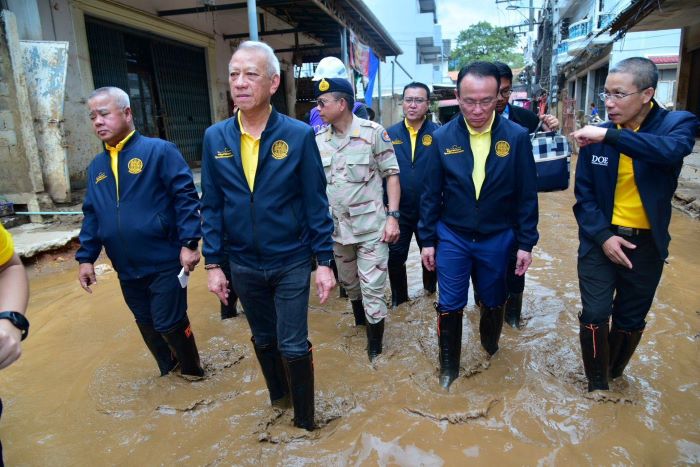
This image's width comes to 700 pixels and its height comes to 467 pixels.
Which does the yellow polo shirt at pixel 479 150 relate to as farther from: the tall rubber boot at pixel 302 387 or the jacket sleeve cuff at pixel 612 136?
the tall rubber boot at pixel 302 387

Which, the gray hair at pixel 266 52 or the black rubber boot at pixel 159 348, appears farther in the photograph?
the black rubber boot at pixel 159 348

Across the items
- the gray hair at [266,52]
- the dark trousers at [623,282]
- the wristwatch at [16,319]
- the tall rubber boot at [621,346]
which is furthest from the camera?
the tall rubber boot at [621,346]

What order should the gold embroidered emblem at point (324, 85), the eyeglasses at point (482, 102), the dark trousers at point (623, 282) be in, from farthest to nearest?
the gold embroidered emblem at point (324, 85) → the eyeglasses at point (482, 102) → the dark trousers at point (623, 282)

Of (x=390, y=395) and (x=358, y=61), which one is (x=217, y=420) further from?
(x=358, y=61)

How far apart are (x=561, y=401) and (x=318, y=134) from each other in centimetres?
235

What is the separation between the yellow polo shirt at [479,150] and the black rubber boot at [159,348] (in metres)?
2.15

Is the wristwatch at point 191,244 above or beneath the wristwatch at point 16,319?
beneath

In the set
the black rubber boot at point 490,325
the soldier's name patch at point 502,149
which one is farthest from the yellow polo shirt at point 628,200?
the black rubber boot at point 490,325

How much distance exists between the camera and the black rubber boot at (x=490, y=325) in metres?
3.12

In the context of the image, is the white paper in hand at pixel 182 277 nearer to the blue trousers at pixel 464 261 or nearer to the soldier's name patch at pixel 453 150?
the blue trousers at pixel 464 261

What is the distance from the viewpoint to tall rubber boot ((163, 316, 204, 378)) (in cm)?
291

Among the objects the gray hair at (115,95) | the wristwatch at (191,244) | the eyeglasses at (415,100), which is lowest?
the wristwatch at (191,244)

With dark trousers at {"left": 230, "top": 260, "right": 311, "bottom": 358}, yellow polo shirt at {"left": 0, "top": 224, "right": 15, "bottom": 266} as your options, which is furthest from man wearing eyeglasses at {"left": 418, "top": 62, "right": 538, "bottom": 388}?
yellow polo shirt at {"left": 0, "top": 224, "right": 15, "bottom": 266}

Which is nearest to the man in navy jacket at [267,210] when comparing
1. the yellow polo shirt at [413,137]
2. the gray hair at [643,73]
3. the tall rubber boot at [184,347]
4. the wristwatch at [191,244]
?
the wristwatch at [191,244]
